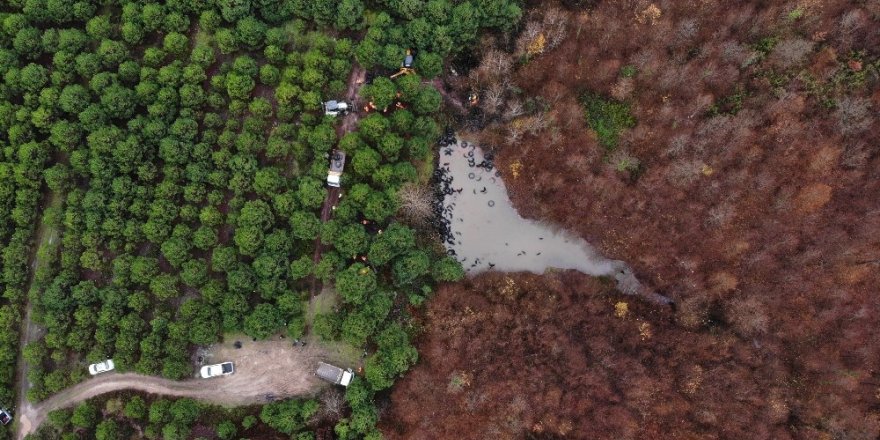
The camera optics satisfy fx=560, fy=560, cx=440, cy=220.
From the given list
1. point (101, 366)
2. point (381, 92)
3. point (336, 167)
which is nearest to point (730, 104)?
point (381, 92)

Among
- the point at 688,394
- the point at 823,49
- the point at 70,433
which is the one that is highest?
the point at 823,49

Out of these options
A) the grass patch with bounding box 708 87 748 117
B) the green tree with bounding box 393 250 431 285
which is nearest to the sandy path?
the green tree with bounding box 393 250 431 285

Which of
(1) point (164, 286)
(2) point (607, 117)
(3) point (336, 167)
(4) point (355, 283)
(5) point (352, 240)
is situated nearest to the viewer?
(1) point (164, 286)

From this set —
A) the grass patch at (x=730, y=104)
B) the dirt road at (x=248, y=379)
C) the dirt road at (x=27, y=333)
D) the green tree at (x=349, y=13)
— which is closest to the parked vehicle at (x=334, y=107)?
the green tree at (x=349, y=13)

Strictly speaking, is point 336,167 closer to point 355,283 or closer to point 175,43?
point 355,283

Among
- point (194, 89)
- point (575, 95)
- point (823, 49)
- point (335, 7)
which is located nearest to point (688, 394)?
point (575, 95)

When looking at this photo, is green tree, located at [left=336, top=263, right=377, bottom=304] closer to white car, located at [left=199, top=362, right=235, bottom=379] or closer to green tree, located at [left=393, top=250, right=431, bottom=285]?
green tree, located at [left=393, top=250, right=431, bottom=285]

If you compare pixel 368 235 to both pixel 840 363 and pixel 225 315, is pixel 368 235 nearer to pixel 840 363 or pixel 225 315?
pixel 225 315
